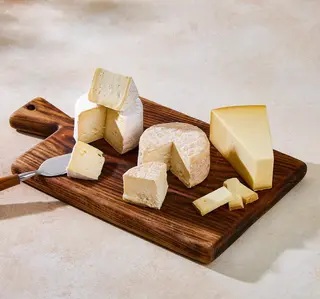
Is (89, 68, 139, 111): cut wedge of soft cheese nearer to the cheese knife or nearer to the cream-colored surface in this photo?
the cheese knife

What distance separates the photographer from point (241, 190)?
1.79 meters

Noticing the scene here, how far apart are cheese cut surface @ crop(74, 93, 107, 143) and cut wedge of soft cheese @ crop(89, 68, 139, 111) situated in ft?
0.10

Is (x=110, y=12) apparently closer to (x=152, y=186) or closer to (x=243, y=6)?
(x=243, y=6)

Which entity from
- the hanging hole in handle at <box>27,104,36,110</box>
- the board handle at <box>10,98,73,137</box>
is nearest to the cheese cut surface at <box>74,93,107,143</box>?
the board handle at <box>10,98,73,137</box>

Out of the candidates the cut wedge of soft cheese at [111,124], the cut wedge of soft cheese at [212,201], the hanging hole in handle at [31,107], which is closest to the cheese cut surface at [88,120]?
the cut wedge of soft cheese at [111,124]

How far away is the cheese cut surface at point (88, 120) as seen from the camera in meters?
1.94

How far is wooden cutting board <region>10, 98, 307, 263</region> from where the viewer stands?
1.70m

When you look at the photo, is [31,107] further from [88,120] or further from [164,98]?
[164,98]

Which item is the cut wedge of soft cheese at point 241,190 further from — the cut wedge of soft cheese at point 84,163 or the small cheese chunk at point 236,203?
the cut wedge of soft cheese at point 84,163

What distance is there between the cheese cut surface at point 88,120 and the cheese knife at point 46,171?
86 millimetres

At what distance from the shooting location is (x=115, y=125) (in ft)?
6.37

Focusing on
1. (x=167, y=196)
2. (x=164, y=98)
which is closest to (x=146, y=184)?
(x=167, y=196)

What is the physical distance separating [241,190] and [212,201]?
3.4 inches

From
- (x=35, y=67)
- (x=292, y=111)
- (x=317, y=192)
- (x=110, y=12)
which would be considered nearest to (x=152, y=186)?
Result: (x=317, y=192)
